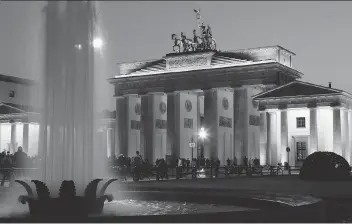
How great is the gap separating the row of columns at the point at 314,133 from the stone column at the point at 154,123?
52.2 feet

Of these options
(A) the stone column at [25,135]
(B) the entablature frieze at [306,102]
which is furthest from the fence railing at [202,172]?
(A) the stone column at [25,135]

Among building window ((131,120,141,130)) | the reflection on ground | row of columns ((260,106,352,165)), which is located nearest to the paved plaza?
the reflection on ground

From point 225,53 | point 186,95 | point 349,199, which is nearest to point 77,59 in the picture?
point 349,199

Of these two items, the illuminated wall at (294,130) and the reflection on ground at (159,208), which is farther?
the illuminated wall at (294,130)

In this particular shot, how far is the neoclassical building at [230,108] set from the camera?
5703 cm

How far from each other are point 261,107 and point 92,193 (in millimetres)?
45882

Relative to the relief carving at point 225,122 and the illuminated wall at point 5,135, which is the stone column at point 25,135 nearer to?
the illuminated wall at point 5,135

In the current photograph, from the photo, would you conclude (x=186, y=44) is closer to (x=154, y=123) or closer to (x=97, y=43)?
(x=154, y=123)

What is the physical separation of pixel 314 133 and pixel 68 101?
1786 inches

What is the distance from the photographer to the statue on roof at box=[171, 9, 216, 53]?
66.8 meters

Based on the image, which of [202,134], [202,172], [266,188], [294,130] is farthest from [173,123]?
[266,188]

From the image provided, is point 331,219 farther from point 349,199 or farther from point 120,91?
point 120,91

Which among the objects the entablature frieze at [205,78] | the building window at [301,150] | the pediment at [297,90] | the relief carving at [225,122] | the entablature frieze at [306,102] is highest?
the entablature frieze at [205,78]

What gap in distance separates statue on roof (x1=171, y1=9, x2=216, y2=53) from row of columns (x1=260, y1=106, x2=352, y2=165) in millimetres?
11881
